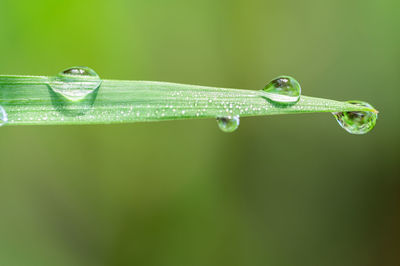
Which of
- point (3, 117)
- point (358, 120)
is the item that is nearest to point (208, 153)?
point (358, 120)

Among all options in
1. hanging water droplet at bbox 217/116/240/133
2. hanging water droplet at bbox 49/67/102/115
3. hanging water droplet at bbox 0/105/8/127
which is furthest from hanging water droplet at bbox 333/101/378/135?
hanging water droplet at bbox 0/105/8/127

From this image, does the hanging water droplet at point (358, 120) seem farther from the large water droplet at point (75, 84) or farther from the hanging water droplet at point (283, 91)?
the large water droplet at point (75, 84)

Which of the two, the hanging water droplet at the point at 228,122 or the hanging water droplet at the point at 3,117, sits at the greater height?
the hanging water droplet at the point at 228,122

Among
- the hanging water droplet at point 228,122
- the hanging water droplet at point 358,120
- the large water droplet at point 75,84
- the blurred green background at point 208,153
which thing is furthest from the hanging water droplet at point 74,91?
the blurred green background at point 208,153

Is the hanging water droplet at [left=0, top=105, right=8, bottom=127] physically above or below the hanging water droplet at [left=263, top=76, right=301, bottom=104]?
below

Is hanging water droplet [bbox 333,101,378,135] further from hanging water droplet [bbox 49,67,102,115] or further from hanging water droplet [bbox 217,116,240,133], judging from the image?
hanging water droplet [bbox 49,67,102,115]

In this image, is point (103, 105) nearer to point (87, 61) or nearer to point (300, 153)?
point (87, 61)

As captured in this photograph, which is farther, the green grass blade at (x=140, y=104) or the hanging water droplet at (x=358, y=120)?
the hanging water droplet at (x=358, y=120)
